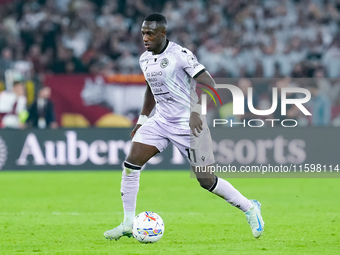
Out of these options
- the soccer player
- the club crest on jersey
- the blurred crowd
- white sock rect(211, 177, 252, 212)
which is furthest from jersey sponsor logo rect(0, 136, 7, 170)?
white sock rect(211, 177, 252, 212)

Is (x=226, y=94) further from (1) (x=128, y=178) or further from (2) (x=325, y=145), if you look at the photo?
(1) (x=128, y=178)

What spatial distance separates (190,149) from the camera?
24.2 feet

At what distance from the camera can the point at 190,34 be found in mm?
20203

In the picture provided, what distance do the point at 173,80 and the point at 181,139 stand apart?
22.9 inches

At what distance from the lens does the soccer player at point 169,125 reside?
723cm

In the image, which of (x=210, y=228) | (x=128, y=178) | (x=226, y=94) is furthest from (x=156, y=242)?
(x=226, y=94)

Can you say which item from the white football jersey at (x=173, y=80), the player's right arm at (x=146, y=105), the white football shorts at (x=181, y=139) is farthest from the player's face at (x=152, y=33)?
the white football shorts at (x=181, y=139)

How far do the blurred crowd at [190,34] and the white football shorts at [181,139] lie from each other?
1021 centimetres

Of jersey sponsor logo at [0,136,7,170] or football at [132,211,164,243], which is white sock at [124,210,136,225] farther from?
jersey sponsor logo at [0,136,7,170]

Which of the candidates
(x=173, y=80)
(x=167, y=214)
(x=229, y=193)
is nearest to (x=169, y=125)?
(x=173, y=80)

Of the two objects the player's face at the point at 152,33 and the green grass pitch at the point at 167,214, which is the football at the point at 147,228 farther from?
the player's face at the point at 152,33

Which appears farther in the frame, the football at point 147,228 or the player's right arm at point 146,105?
the player's right arm at point 146,105

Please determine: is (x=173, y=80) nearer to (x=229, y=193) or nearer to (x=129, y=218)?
(x=229, y=193)

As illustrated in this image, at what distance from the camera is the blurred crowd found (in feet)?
60.9
